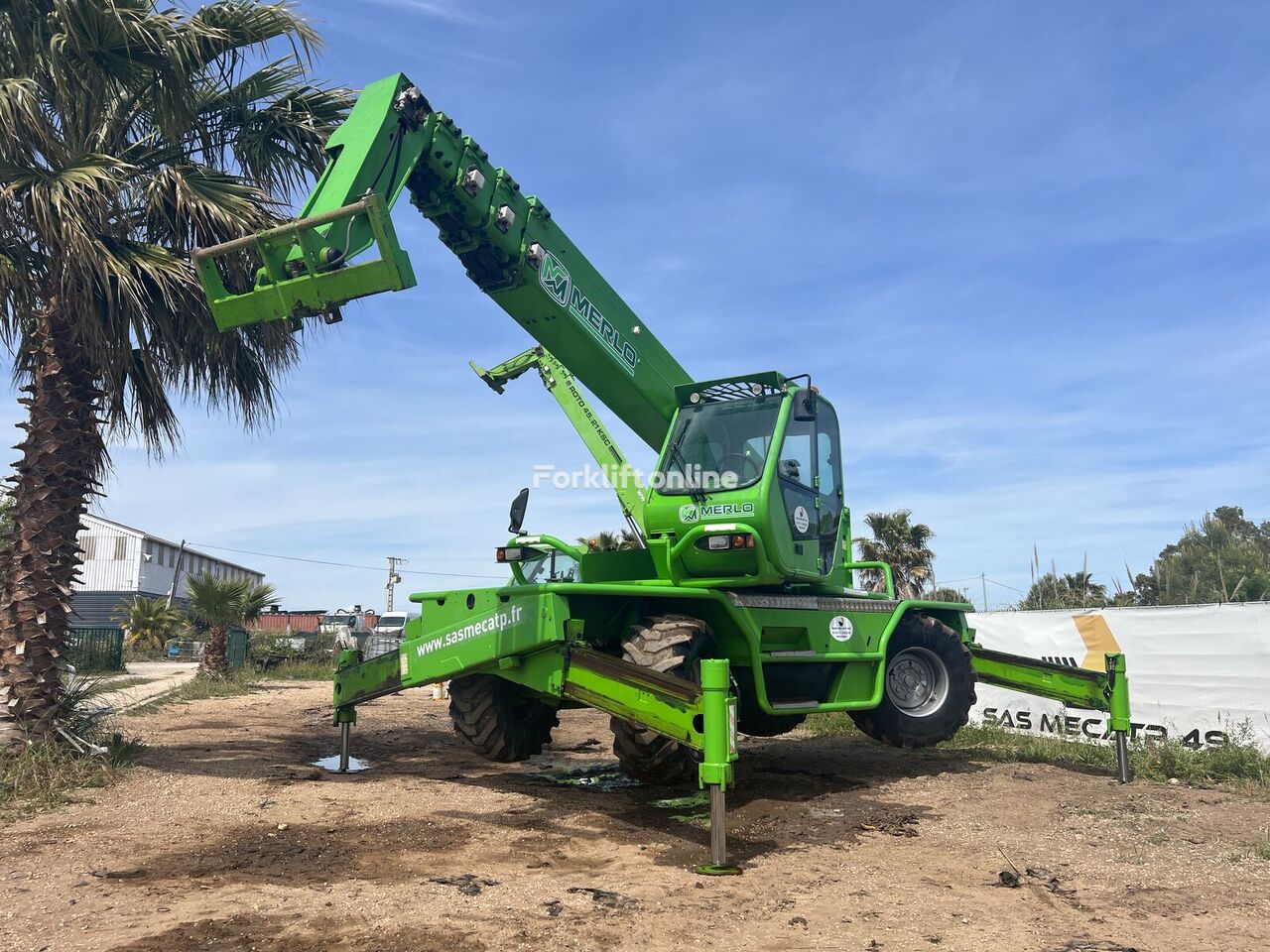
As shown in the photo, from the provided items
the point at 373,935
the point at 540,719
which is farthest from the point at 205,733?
the point at 373,935

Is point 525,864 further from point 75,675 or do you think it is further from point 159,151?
point 159,151

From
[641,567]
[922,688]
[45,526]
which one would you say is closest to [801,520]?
[641,567]

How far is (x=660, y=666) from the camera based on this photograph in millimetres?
6535

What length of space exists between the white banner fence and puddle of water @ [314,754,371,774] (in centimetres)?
721

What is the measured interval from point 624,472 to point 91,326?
466cm

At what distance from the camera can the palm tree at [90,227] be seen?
7512 millimetres

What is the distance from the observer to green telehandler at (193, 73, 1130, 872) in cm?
587

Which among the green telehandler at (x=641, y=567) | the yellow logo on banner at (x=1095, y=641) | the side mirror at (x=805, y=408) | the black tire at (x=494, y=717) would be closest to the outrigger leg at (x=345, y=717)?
the green telehandler at (x=641, y=567)

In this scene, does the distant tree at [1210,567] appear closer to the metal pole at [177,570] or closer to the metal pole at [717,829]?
the metal pole at [717,829]

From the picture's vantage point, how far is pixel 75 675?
851 centimetres

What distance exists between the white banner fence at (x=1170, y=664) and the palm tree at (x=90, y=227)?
9472 millimetres

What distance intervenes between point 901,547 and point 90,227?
926 inches

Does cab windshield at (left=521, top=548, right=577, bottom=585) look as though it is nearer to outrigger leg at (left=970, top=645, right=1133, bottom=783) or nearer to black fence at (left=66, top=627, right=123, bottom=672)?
outrigger leg at (left=970, top=645, right=1133, bottom=783)

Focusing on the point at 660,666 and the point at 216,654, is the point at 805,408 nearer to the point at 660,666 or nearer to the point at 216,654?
the point at 660,666
